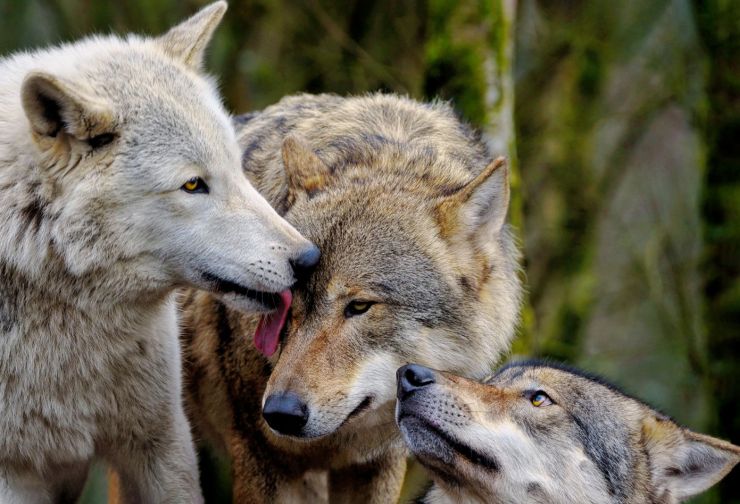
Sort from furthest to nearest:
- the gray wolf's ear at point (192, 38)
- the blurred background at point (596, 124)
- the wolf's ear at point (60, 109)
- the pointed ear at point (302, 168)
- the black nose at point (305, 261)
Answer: the blurred background at point (596, 124)
the pointed ear at point (302, 168)
the gray wolf's ear at point (192, 38)
the black nose at point (305, 261)
the wolf's ear at point (60, 109)

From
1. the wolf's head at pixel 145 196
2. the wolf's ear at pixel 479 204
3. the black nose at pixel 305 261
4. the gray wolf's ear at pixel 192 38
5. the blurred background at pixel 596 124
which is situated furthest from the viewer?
the blurred background at pixel 596 124

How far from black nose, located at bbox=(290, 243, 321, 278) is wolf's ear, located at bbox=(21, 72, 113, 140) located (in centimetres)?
102

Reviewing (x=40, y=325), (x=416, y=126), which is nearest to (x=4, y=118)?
(x=40, y=325)

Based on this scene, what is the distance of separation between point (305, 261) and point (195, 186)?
2.00ft

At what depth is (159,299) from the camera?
5.33 meters

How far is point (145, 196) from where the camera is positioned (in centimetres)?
493

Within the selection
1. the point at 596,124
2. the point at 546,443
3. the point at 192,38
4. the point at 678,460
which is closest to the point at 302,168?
the point at 192,38

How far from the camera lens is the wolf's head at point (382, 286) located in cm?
511

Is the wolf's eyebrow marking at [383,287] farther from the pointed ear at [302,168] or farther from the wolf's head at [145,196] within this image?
the pointed ear at [302,168]

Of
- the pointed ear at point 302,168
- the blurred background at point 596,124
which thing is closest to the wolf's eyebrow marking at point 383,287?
the pointed ear at point 302,168

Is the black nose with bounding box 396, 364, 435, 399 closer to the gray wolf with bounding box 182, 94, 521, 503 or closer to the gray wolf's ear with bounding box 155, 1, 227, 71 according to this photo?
the gray wolf with bounding box 182, 94, 521, 503

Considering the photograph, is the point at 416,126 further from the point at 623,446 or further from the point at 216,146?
the point at 623,446

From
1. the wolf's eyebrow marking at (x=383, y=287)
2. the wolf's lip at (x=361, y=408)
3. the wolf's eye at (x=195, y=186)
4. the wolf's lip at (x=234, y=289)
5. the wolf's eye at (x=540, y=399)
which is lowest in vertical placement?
the wolf's eye at (x=540, y=399)

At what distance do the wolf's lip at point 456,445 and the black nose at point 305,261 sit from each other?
2.59 feet
